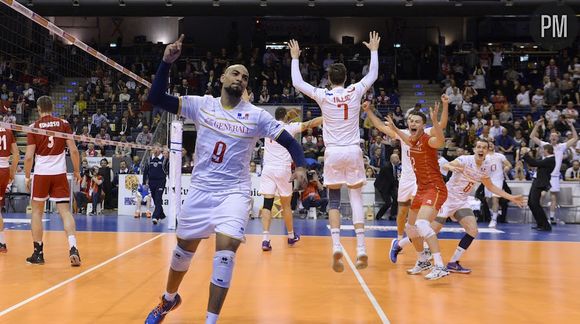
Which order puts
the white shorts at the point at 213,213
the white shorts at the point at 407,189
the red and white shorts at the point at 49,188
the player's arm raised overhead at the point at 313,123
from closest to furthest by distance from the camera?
the white shorts at the point at 213,213
the player's arm raised overhead at the point at 313,123
the red and white shorts at the point at 49,188
the white shorts at the point at 407,189

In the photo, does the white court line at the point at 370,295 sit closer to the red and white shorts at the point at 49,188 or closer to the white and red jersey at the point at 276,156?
the white and red jersey at the point at 276,156

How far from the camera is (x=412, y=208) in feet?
25.1

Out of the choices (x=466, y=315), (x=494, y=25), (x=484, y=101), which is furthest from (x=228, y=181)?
(x=494, y=25)

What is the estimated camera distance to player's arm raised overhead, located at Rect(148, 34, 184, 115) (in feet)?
14.1

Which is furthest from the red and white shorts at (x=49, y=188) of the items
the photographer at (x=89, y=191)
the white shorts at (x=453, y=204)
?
the photographer at (x=89, y=191)

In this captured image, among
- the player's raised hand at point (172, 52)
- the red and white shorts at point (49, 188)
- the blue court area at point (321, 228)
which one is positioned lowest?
the blue court area at point (321, 228)

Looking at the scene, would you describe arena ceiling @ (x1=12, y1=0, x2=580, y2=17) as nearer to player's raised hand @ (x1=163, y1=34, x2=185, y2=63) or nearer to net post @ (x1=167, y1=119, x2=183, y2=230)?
net post @ (x1=167, y1=119, x2=183, y2=230)

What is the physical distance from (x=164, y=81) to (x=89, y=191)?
565 inches

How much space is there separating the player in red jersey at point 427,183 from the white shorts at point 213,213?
2.96 meters

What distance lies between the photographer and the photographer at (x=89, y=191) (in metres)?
17.7

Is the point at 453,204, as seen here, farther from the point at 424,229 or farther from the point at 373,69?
the point at 373,69

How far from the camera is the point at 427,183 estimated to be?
279 inches

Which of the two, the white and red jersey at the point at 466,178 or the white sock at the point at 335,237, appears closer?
the white sock at the point at 335,237

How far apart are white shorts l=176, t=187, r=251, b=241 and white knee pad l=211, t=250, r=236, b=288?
16 centimetres
